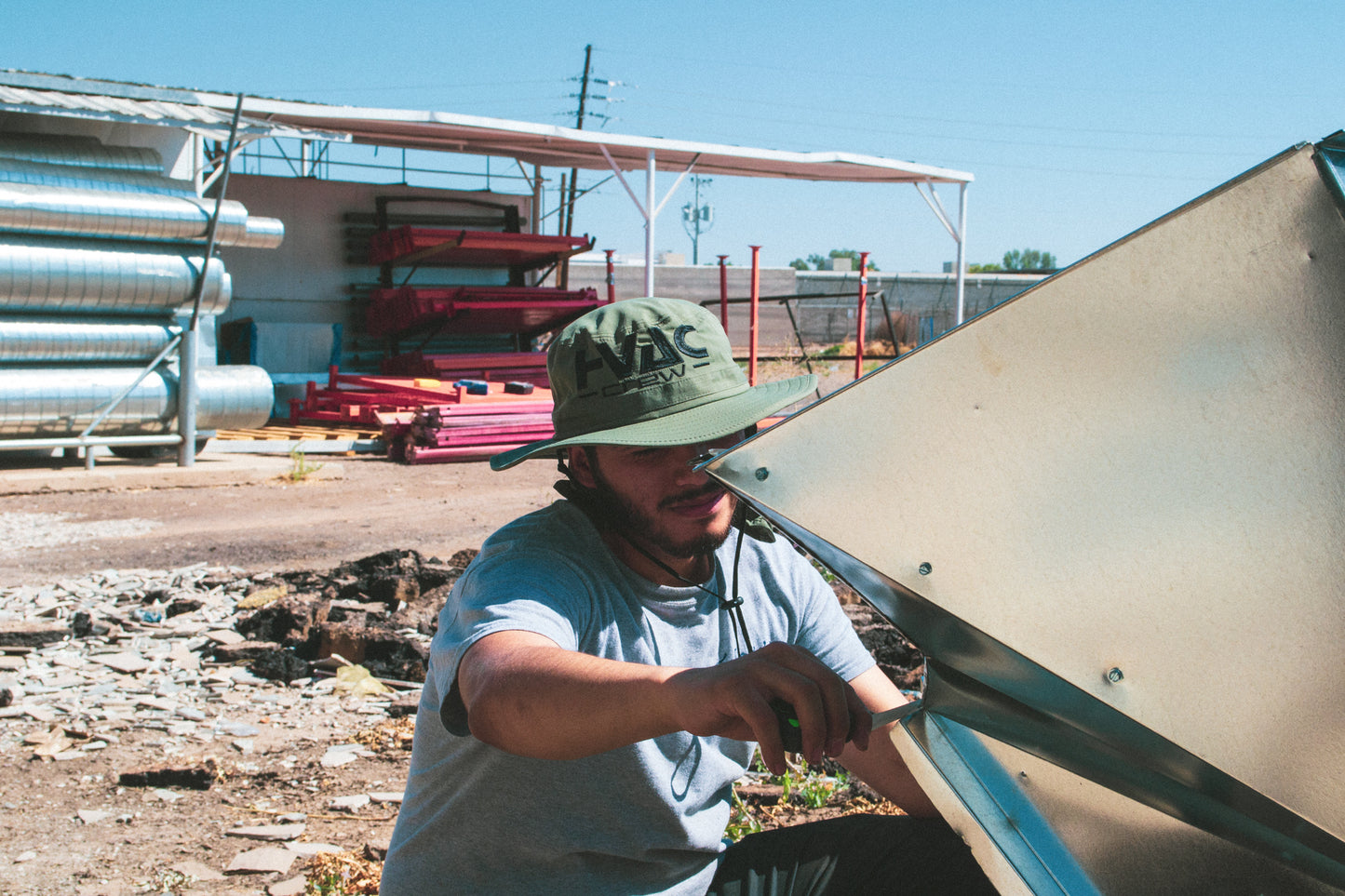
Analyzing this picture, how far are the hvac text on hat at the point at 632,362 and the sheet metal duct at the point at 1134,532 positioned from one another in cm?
66

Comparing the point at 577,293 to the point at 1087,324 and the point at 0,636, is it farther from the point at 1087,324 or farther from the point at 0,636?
the point at 1087,324

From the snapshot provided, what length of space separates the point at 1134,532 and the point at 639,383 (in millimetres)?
964

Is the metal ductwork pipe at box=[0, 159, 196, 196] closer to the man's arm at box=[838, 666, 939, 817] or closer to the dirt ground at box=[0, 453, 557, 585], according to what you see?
the dirt ground at box=[0, 453, 557, 585]

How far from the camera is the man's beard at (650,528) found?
1.89m

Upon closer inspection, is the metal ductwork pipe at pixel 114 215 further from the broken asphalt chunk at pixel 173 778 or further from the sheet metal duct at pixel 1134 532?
the sheet metal duct at pixel 1134 532

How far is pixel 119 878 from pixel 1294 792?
298 centimetres

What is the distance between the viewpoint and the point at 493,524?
8805 mm

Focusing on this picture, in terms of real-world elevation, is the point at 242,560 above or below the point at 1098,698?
below

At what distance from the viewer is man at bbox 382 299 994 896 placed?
1616mm

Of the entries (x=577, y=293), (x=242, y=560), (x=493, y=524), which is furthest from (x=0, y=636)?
(x=577, y=293)

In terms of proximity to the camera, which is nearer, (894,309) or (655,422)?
(655,422)

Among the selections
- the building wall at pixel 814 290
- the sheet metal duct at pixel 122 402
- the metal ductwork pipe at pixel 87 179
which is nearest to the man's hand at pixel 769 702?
the sheet metal duct at pixel 122 402

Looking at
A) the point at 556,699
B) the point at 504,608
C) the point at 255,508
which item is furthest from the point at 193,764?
the point at 255,508

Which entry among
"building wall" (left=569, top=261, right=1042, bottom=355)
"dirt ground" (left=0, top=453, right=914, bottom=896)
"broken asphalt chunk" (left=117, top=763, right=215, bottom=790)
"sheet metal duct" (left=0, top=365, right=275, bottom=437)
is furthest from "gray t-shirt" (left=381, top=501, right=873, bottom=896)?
"building wall" (left=569, top=261, right=1042, bottom=355)
